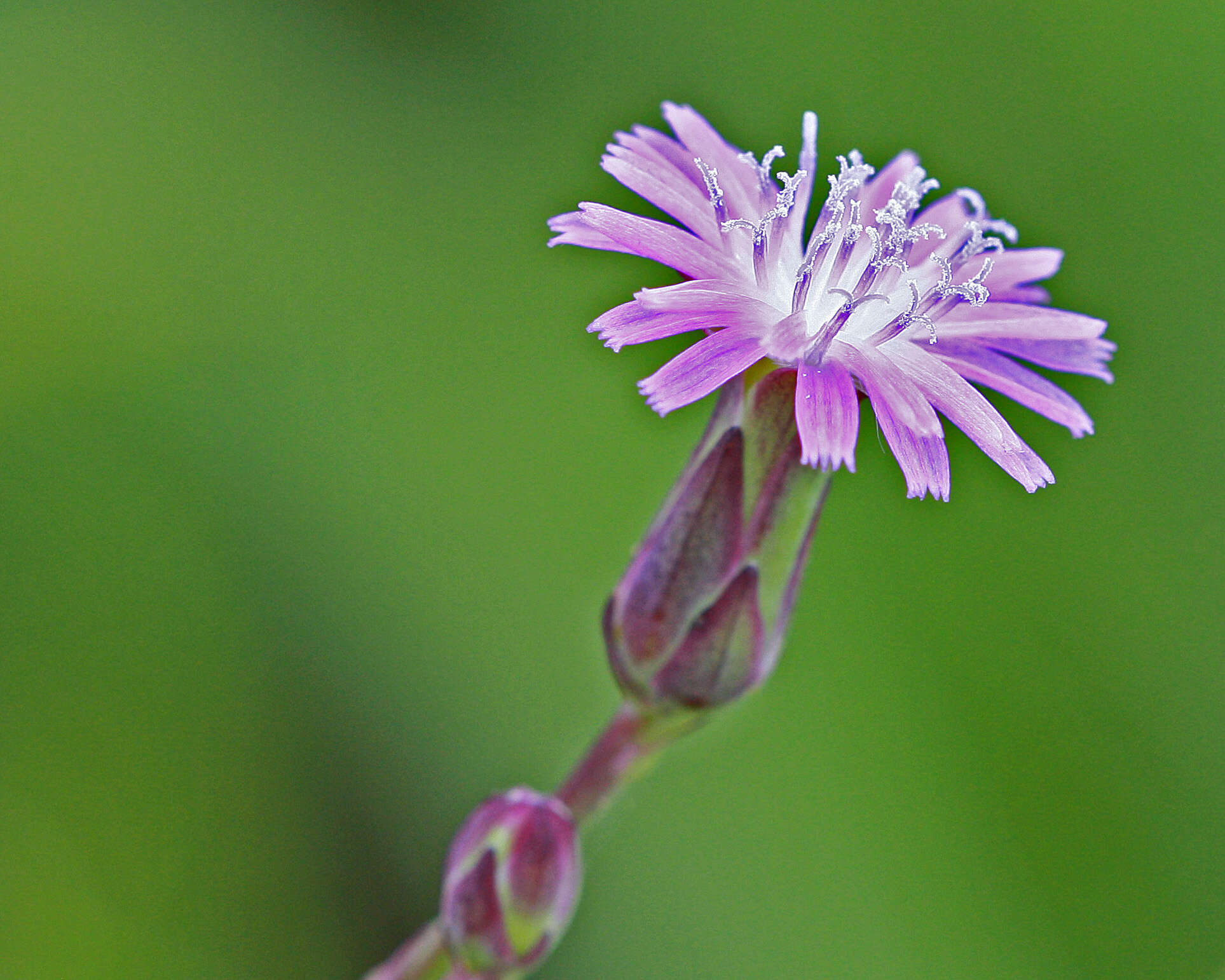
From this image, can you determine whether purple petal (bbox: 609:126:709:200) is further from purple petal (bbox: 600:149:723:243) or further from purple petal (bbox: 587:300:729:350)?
purple petal (bbox: 587:300:729:350)

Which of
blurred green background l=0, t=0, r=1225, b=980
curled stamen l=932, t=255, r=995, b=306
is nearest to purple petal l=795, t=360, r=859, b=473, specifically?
curled stamen l=932, t=255, r=995, b=306

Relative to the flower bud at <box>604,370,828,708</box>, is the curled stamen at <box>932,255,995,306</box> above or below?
above

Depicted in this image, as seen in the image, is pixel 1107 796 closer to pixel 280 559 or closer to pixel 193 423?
pixel 280 559

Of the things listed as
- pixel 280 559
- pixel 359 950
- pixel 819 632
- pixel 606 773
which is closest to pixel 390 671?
pixel 280 559

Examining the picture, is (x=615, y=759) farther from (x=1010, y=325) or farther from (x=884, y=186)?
(x=884, y=186)

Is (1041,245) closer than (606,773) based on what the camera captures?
No

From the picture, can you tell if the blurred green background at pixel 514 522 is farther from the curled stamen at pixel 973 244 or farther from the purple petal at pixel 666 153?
the purple petal at pixel 666 153
